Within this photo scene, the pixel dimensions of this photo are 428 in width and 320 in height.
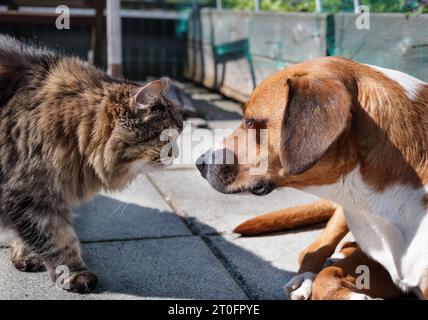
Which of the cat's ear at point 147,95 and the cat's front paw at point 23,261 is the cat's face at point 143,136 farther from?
the cat's front paw at point 23,261

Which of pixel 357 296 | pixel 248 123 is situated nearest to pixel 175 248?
pixel 248 123

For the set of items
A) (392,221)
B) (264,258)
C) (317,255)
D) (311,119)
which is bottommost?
(264,258)

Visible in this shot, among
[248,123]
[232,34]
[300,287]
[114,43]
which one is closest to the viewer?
[248,123]

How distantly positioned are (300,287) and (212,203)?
1.47m

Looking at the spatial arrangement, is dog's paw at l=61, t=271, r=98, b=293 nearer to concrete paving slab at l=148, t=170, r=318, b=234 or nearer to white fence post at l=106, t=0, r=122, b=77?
concrete paving slab at l=148, t=170, r=318, b=234

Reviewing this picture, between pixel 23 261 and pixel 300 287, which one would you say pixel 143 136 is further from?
pixel 300 287

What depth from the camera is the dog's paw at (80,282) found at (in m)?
2.81

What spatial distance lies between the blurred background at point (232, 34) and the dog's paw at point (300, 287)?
5.84ft

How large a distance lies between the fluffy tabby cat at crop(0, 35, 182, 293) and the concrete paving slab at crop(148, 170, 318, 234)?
2.08ft

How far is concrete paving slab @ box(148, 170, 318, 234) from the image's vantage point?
379 centimetres

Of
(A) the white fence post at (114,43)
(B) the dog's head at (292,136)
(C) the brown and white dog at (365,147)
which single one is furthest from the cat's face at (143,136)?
(A) the white fence post at (114,43)

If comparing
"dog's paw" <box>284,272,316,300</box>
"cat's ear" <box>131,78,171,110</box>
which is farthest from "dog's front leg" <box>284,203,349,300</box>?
"cat's ear" <box>131,78,171,110</box>

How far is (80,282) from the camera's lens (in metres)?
2.81
